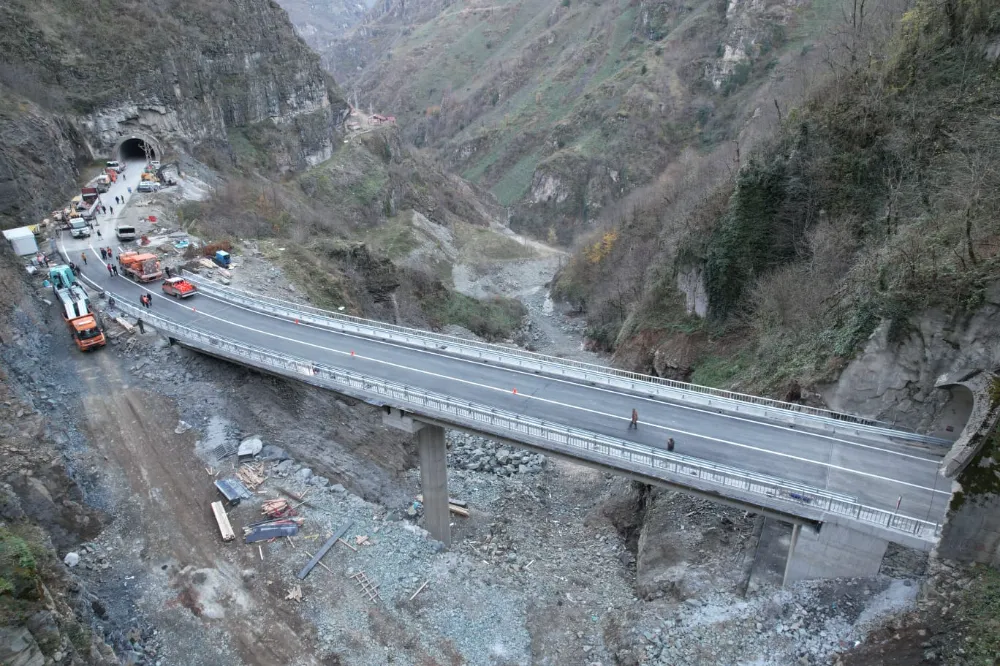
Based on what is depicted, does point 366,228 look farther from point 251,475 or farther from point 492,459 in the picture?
point 251,475

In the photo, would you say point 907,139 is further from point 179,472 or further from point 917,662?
point 179,472

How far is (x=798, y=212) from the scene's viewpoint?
34.9 meters

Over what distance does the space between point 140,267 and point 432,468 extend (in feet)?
91.2

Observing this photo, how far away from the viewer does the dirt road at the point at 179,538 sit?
20.3m

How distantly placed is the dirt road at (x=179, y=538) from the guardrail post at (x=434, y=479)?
27.9 ft

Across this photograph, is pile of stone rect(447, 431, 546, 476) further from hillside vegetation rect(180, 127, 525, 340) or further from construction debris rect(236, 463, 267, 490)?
hillside vegetation rect(180, 127, 525, 340)

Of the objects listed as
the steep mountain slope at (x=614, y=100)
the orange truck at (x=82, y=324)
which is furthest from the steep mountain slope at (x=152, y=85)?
the steep mountain slope at (x=614, y=100)

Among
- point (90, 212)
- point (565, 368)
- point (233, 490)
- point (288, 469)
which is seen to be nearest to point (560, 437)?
point (565, 368)

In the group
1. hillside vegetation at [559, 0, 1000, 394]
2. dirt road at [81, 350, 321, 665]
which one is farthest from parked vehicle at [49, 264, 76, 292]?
hillside vegetation at [559, 0, 1000, 394]

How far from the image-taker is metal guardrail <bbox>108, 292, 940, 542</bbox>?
19625 millimetres

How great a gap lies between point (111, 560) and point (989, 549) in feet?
101

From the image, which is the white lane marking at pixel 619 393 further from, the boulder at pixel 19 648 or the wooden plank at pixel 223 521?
the boulder at pixel 19 648

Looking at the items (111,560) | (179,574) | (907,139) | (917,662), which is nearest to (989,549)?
(917,662)

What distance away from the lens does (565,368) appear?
30109 millimetres
